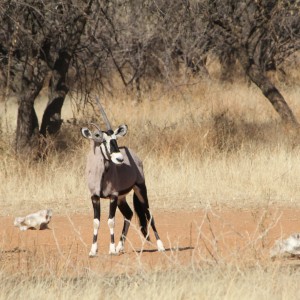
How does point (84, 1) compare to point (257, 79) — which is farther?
point (257, 79)

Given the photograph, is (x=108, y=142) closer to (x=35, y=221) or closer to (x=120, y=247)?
(x=120, y=247)

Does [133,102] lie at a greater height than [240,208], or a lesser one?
greater

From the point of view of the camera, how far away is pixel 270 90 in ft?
53.2

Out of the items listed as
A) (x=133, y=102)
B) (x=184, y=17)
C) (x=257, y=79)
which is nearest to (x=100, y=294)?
(x=184, y=17)

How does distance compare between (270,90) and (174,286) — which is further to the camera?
(270,90)

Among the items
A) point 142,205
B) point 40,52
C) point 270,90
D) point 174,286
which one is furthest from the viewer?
point 270,90

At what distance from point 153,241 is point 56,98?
6.04m

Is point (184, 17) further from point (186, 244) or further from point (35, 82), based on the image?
point (186, 244)

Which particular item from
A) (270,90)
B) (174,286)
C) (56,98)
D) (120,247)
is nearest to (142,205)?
(120,247)

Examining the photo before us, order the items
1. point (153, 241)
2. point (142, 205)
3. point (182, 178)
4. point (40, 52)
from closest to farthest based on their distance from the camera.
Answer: point (142, 205) < point (153, 241) < point (182, 178) < point (40, 52)

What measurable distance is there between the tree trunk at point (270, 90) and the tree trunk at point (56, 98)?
10.8 ft

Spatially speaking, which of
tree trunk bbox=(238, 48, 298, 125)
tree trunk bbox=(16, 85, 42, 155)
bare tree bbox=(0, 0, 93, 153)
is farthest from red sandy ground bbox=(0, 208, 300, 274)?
tree trunk bbox=(238, 48, 298, 125)

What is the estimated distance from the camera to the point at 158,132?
49.9 feet

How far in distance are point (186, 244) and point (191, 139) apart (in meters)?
5.87
